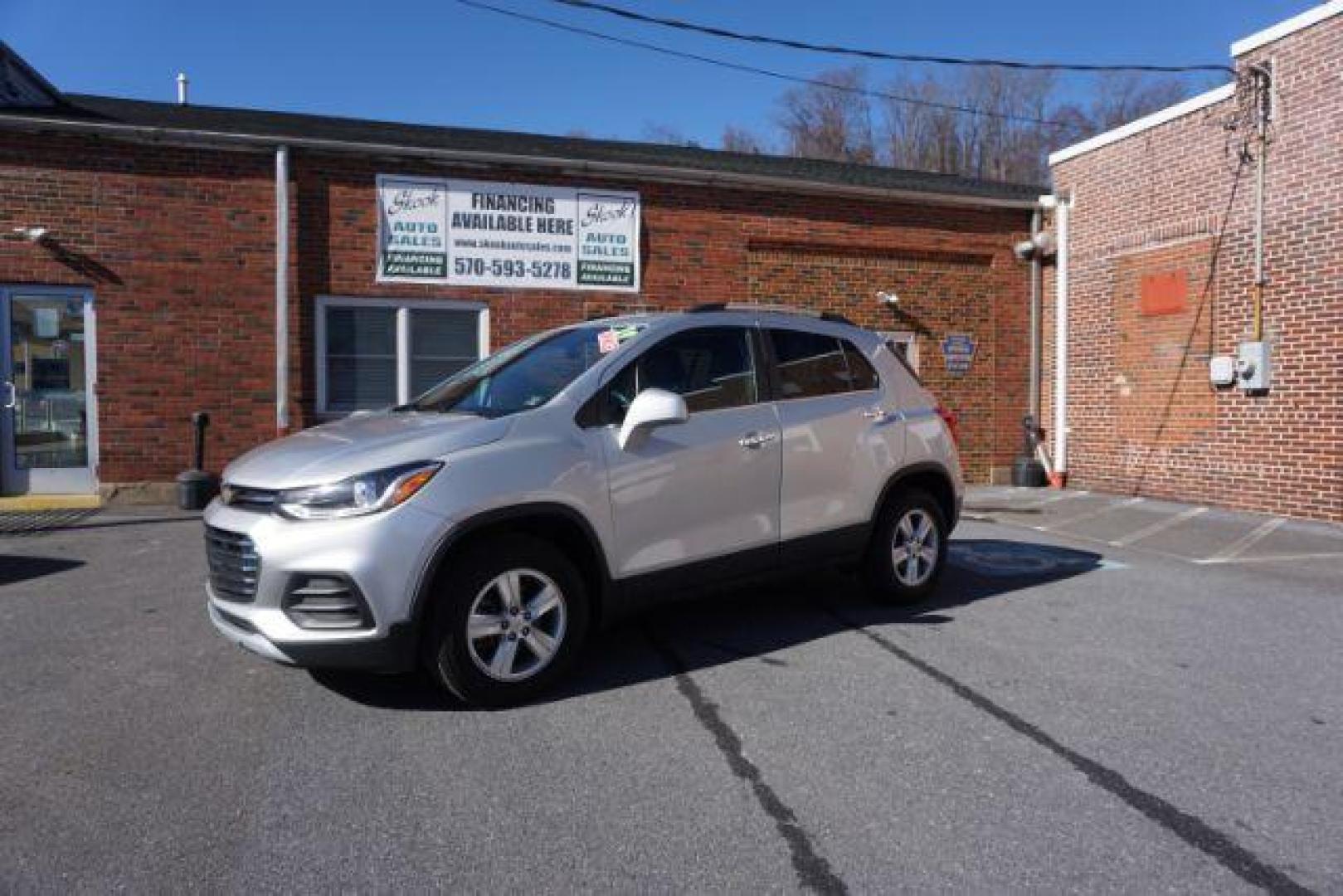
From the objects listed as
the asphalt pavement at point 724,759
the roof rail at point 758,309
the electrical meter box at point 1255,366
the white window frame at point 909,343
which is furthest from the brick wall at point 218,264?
the roof rail at point 758,309

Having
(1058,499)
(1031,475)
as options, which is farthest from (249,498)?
(1031,475)

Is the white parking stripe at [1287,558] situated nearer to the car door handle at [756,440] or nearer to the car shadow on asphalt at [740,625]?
the car shadow on asphalt at [740,625]

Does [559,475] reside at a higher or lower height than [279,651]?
higher

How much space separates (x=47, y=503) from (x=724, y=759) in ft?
30.4

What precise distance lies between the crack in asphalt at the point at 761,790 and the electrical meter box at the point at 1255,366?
8090mm

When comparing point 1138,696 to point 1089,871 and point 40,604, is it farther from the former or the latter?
point 40,604

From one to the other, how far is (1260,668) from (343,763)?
14.5 feet

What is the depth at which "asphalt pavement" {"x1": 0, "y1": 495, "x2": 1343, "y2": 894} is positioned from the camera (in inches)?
108

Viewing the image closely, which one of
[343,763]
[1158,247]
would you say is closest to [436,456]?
[343,763]

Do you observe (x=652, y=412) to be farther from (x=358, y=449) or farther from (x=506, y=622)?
(x=358, y=449)

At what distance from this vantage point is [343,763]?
346 cm

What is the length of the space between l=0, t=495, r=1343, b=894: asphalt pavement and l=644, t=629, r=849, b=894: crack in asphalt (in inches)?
0.5

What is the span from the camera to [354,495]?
3670 mm

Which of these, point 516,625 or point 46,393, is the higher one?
point 46,393
